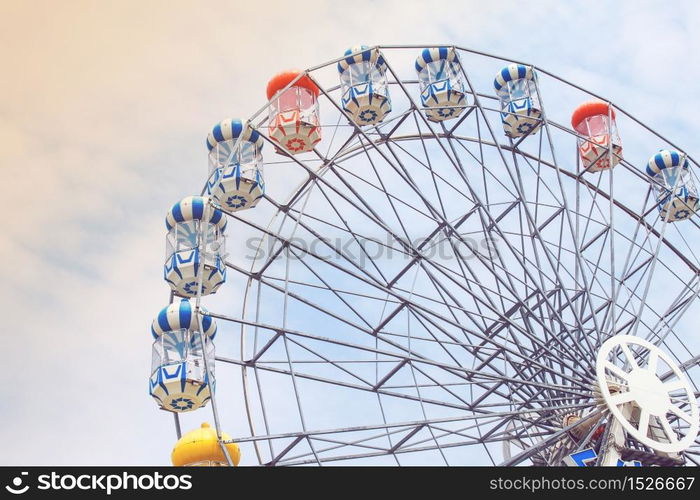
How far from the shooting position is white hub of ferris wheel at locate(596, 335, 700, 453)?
17.0 meters

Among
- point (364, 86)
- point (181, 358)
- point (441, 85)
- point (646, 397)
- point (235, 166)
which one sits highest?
point (441, 85)

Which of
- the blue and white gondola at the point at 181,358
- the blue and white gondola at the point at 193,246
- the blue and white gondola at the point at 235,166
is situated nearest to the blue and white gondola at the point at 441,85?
the blue and white gondola at the point at 235,166

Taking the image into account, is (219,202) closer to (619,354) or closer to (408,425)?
(408,425)

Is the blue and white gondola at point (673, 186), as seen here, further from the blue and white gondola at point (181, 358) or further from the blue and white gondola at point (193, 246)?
the blue and white gondola at point (181, 358)

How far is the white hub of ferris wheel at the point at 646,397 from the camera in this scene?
16953 millimetres

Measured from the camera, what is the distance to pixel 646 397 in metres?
17.3

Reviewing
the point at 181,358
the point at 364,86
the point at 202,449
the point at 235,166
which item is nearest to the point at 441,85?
the point at 364,86

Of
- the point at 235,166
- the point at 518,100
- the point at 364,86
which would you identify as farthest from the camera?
the point at 518,100

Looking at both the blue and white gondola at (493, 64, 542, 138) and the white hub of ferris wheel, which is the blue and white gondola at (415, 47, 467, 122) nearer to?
the blue and white gondola at (493, 64, 542, 138)

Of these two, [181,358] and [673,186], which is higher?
[673,186]

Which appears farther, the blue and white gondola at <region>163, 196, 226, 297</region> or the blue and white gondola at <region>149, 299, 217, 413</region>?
the blue and white gondola at <region>163, 196, 226, 297</region>

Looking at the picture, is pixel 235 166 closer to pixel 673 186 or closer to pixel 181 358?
pixel 181 358

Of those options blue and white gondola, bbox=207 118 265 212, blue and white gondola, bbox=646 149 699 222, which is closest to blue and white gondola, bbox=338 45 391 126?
blue and white gondola, bbox=207 118 265 212
